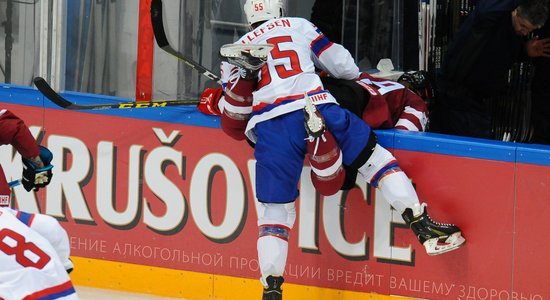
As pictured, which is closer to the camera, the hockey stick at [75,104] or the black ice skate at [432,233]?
the black ice skate at [432,233]

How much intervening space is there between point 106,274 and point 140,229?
250mm

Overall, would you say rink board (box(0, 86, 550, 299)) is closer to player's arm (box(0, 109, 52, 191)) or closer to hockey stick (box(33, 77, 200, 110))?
hockey stick (box(33, 77, 200, 110))

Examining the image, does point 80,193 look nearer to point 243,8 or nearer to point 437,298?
point 243,8

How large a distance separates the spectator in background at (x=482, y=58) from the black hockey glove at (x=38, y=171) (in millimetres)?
1673

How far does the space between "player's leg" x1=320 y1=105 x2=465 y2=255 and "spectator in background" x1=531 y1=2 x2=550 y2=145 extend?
3.82 feet

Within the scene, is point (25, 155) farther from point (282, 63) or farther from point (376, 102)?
point (376, 102)

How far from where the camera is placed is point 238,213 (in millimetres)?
5594

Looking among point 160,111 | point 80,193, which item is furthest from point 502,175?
point 80,193

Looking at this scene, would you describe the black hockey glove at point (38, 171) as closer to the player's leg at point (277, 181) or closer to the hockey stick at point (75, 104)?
the hockey stick at point (75, 104)

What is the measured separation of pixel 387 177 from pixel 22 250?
168 cm

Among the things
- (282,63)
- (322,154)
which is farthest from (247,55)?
(322,154)

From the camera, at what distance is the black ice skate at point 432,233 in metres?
5.02

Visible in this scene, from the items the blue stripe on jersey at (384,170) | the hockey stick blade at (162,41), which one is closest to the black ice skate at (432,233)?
the blue stripe on jersey at (384,170)

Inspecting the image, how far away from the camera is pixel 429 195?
17.0 feet
